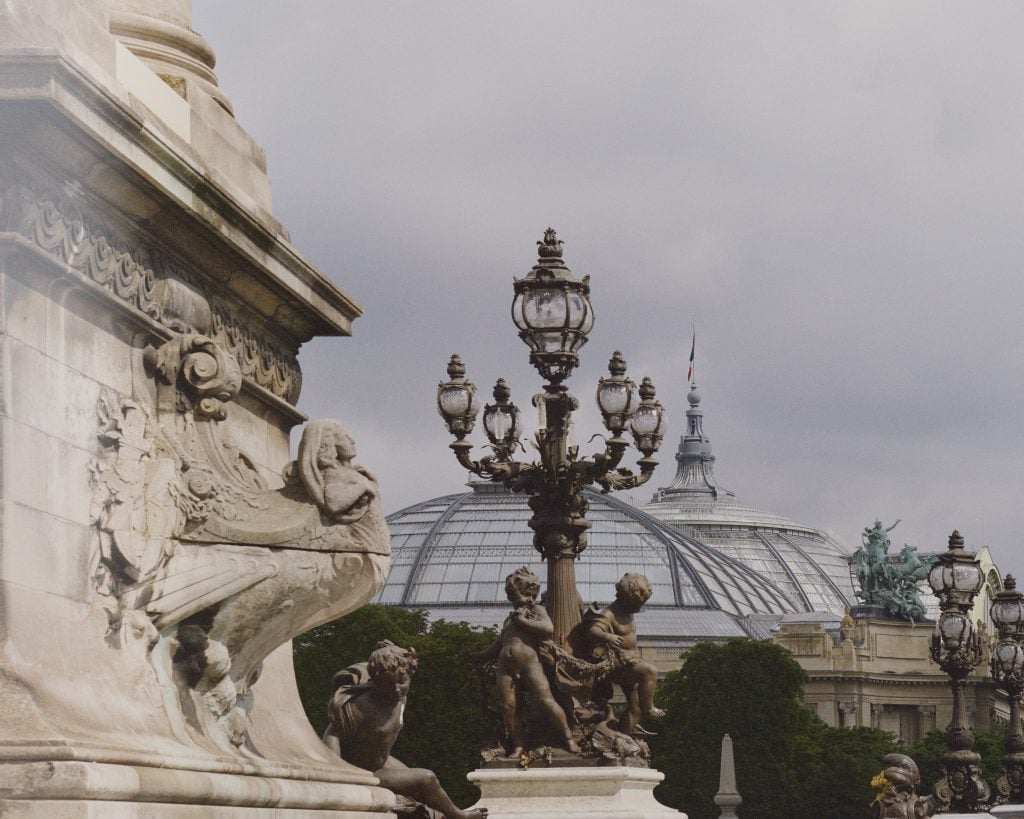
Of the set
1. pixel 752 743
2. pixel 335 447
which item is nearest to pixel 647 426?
pixel 335 447

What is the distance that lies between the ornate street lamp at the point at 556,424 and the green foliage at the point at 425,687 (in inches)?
1796

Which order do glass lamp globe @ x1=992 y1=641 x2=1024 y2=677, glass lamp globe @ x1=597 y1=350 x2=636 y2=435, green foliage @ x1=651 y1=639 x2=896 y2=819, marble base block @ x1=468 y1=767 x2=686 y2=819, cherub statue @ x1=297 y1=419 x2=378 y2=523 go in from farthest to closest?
green foliage @ x1=651 y1=639 x2=896 y2=819 → glass lamp globe @ x1=992 y1=641 x2=1024 y2=677 → glass lamp globe @ x1=597 y1=350 x2=636 y2=435 → marble base block @ x1=468 y1=767 x2=686 y2=819 → cherub statue @ x1=297 y1=419 x2=378 y2=523

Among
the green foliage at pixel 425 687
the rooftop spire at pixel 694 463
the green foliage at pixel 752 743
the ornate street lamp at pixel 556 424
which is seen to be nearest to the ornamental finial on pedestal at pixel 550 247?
the ornate street lamp at pixel 556 424

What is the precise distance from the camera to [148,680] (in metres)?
7.16

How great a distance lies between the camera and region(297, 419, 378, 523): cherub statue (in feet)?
25.0

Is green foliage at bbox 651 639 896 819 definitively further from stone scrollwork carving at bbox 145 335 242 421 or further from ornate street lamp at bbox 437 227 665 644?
stone scrollwork carving at bbox 145 335 242 421

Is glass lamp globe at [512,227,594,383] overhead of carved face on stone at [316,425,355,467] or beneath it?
overhead

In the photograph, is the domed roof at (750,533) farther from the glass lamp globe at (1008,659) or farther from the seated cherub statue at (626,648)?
the seated cherub statue at (626,648)

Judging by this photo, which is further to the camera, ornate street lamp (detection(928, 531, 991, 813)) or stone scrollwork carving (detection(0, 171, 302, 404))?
ornate street lamp (detection(928, 531, 991, 813))

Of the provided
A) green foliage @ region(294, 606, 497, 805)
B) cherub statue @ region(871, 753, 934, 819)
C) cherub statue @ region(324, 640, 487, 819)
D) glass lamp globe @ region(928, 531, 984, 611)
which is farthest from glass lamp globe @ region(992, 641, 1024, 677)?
green foliage @ region(294, 606, 497, 805)

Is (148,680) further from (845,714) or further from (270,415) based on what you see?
(845,714)

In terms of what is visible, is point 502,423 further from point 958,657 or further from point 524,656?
point 958,657

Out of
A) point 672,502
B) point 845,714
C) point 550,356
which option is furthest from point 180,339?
point 672,502

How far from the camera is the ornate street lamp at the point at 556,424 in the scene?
18.9m
